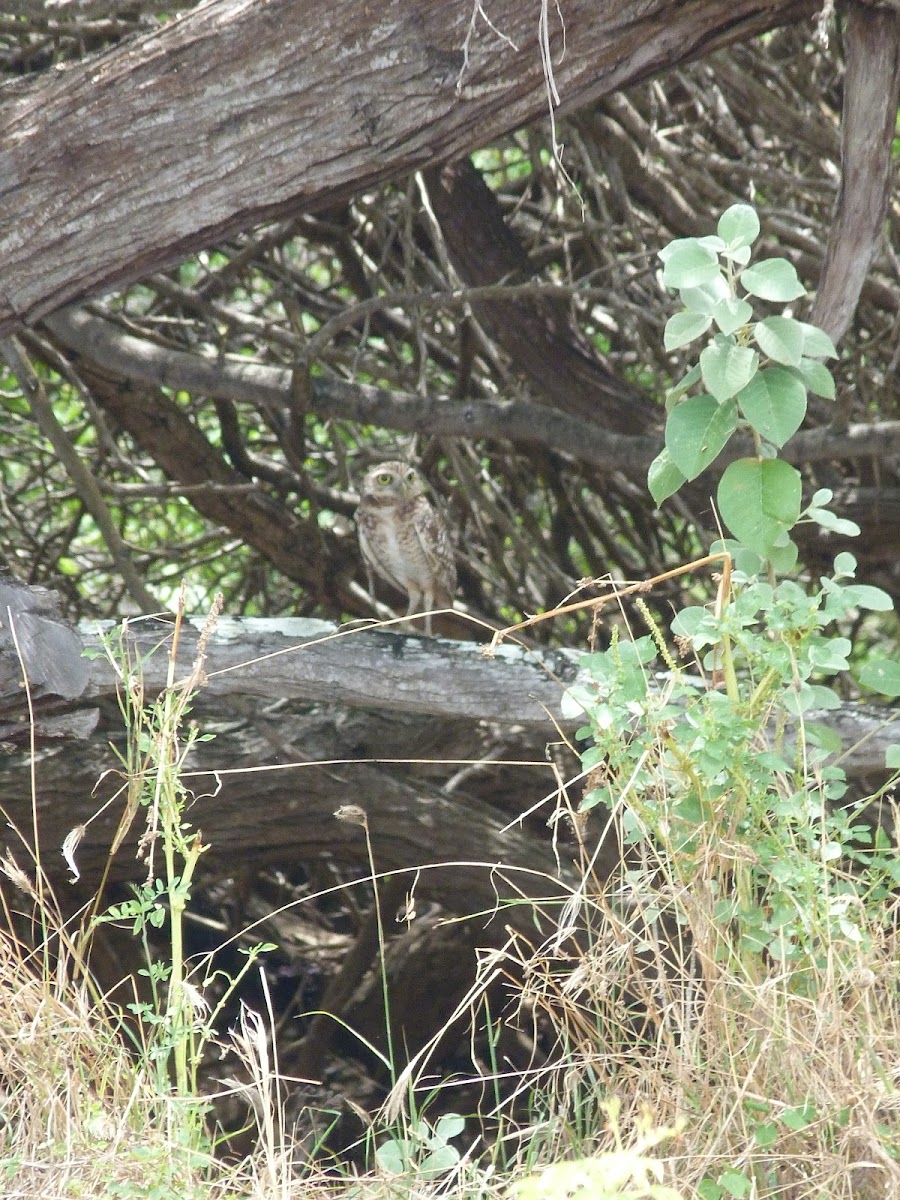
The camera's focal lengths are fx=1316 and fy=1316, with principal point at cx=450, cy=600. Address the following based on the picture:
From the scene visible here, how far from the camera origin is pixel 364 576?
528 centimetres

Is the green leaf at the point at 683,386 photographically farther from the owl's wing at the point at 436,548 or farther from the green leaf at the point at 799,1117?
the owl's wing at the point at 436,548

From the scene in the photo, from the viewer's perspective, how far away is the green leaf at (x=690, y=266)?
1821 mm

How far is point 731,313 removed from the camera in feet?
5.92

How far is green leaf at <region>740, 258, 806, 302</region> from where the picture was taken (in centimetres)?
184

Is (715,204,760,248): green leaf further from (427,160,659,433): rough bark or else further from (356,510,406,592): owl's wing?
(356,510,406,592): owl's wing

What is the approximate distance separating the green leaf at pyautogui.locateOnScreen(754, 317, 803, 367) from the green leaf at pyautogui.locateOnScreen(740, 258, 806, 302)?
37mm

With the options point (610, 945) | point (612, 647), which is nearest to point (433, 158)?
point (612, 647)

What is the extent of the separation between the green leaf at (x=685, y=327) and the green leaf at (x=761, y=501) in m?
0.21

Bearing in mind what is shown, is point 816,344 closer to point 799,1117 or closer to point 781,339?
point 781,339

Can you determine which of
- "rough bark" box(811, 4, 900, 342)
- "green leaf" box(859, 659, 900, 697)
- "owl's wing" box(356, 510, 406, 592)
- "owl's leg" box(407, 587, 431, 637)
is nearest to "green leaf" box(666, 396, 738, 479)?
"green leaf" box(859, 659, 900, 697)

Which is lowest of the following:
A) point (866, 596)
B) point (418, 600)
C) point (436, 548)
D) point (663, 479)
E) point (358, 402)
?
point (418, 600)

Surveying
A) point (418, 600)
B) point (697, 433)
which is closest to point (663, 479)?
point (697, 433)

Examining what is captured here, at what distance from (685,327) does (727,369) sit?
3.5 inches

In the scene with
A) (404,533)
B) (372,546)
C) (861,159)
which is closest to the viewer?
(861,159)
